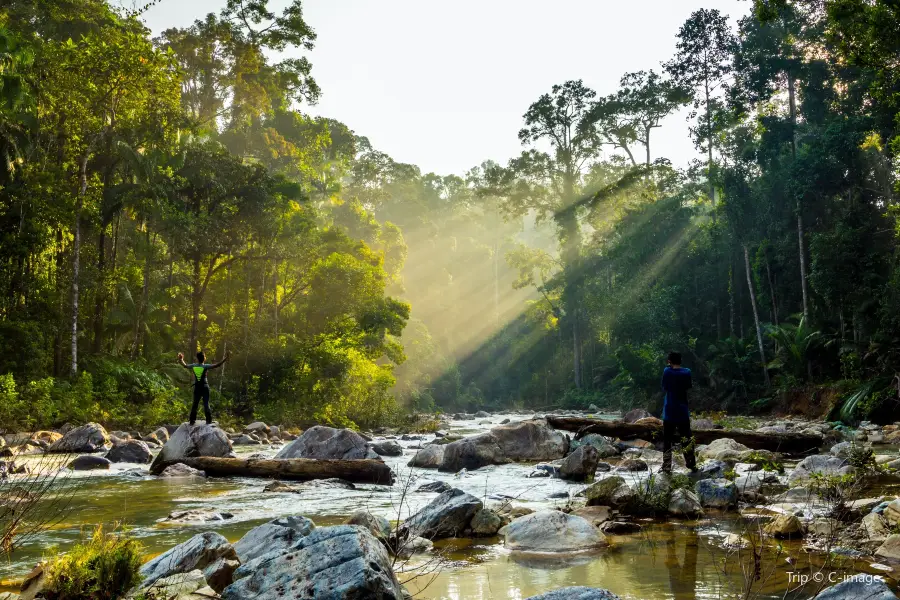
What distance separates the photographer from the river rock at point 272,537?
4730mm

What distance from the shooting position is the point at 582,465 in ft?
32.3

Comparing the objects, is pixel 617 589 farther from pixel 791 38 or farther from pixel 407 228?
pixel 407 228

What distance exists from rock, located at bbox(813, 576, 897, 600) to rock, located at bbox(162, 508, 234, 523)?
5.47 m

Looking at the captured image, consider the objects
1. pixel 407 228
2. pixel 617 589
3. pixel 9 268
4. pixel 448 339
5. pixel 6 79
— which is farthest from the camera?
pixel 407 228

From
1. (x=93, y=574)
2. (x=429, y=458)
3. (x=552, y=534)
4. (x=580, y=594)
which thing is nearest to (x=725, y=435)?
(x=429, y=458)

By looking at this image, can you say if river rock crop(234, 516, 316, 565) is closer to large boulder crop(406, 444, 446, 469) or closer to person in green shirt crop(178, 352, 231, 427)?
large boulder crop(406, 444, 446, 469)

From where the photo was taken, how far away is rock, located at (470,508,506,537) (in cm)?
628

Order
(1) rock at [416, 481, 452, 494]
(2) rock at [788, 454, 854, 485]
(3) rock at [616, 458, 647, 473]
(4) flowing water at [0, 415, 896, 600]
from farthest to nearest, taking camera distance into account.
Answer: (3) rock at [616, 458, 647, 473] → (1) rock at [416, 481, 452, 494] → (2) rock at [788, 454, 854, 485] → (4) flowing water at [0, 415, 896, 600]

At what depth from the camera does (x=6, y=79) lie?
49.4 feet

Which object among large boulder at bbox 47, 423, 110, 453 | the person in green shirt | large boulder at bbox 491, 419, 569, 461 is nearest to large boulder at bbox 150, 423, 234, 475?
the person in green shirt

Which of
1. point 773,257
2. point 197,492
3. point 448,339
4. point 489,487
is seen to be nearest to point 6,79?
point 197,492

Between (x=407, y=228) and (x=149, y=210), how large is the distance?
40850 mm

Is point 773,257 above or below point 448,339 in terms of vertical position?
above

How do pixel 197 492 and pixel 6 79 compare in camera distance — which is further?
pixel 6 79
